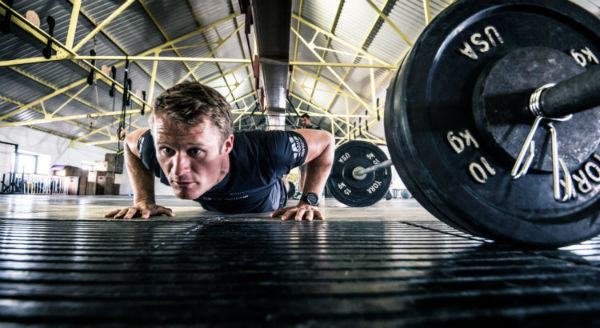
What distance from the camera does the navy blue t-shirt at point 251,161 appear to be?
4.06ft

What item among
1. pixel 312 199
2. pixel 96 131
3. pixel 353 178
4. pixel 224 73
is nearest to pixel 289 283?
pixel 312 199

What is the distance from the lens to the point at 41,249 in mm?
561

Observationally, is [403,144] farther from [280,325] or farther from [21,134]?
[21,134]

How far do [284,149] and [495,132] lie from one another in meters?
0.86

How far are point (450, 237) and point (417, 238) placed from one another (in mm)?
104

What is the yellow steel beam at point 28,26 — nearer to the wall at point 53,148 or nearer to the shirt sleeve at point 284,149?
the shirt sleeve at point 284,149

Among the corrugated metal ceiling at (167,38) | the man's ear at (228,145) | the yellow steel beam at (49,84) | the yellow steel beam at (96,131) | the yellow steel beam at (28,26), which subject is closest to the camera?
the man's ear at (228,145)

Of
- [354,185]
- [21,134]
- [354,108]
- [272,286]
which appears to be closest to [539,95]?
[272,286]

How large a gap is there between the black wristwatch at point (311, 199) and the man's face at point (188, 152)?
0.49 metres

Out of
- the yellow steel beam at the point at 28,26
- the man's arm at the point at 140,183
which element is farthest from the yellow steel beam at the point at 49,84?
the man's arm at the point at 140,183


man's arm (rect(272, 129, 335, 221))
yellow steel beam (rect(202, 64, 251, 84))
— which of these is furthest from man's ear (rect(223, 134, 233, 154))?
yellow steel beam (rect(202, 64, 251, 84))

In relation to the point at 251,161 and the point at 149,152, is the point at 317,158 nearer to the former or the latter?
the point at 251,161

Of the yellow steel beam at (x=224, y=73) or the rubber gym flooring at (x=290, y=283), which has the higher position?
the yellow steel beam at (x=224, y=73)

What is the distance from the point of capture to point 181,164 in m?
0.95
